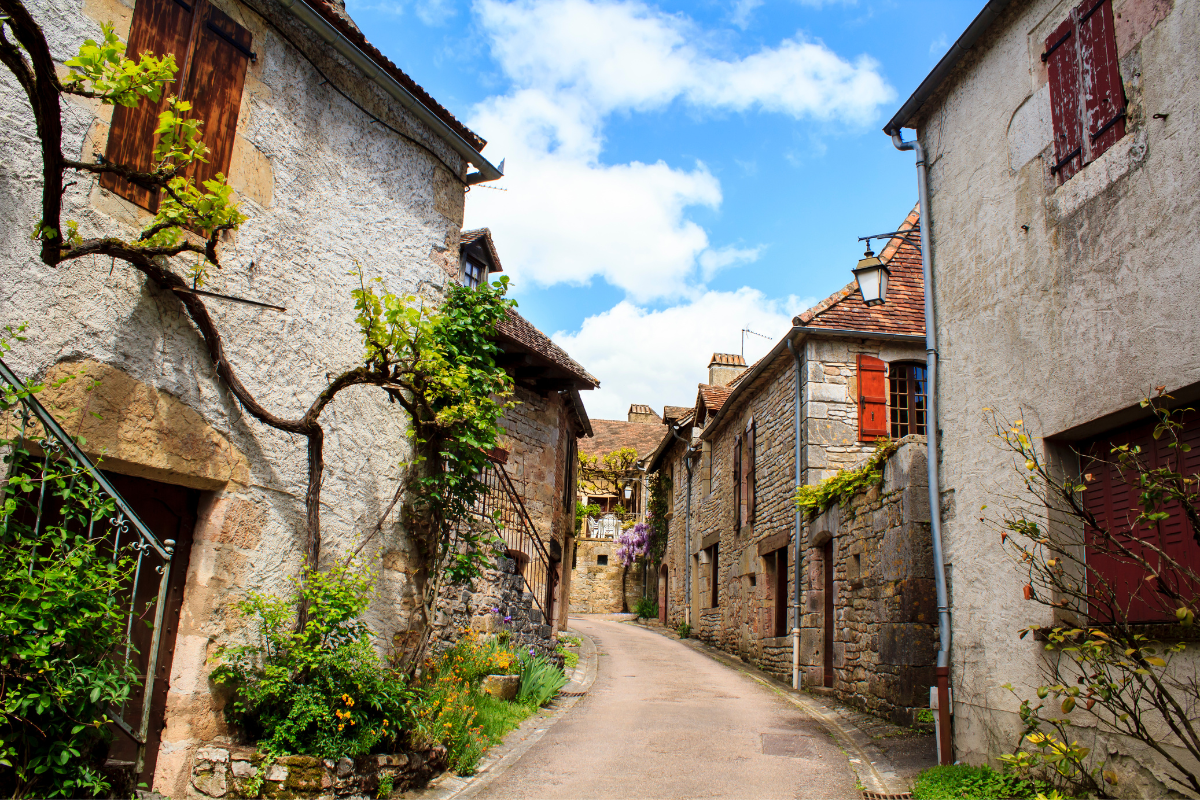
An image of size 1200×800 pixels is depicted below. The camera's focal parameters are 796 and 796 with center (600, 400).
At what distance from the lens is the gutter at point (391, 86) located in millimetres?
5785

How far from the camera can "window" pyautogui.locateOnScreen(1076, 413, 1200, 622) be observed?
4059 millimetres

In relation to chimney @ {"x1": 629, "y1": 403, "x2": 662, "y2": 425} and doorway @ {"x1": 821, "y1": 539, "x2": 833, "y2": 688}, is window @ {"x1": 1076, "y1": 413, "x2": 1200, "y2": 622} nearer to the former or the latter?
doorway @ {"x1": 821, "y1": 539, "x2": 833, "y2": 688}

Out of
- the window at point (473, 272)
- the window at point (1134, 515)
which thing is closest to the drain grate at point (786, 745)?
the window at point (1134, 515)

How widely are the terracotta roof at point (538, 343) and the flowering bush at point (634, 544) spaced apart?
44.2 feet

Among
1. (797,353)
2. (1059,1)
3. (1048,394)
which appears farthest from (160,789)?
(797,353)

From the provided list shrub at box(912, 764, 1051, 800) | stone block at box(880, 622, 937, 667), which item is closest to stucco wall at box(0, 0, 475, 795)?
shrub at box(912, 764, 1051, 800)

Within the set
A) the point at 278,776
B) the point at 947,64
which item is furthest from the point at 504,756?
the point at 947,64

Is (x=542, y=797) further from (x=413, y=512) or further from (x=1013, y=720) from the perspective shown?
(x=1013, y=720)

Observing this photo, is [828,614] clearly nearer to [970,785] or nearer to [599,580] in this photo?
[970,785]

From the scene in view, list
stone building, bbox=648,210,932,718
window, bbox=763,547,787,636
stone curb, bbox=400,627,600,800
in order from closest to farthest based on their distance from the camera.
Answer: stone curb, bbox=400,627,600,800
stone building, bbox=648,210,932,718
window, bbox=763,547,787,636

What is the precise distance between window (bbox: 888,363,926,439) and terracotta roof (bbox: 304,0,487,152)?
7.32 m

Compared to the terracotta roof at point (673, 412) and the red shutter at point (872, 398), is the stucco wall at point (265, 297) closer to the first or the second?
the red shutter at point (872, 398)

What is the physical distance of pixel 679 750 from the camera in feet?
23.1

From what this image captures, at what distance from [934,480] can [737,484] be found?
9.18 meters
